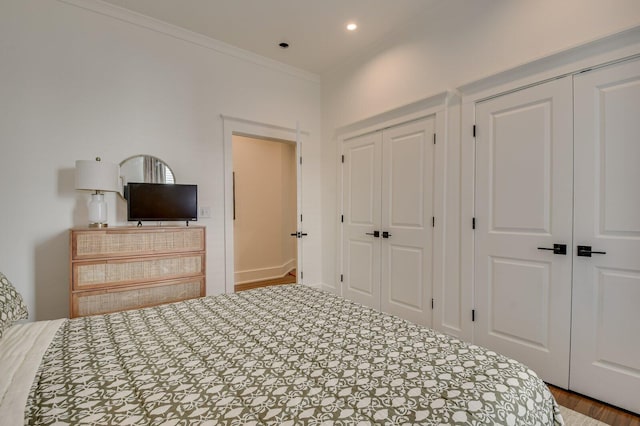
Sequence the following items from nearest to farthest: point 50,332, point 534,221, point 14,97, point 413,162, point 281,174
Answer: point 50,332, point 534,221, point 14,97, point 413,162, point 281,174

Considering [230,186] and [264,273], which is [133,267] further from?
[264,273]

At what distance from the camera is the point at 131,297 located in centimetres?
252

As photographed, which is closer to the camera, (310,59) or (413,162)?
(413,162)

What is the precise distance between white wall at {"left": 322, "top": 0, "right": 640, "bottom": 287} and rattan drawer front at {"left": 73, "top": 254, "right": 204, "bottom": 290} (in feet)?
6.40

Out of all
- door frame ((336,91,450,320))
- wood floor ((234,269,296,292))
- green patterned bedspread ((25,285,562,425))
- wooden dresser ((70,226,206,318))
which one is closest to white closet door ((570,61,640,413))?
door frame ((336,91,450,320))

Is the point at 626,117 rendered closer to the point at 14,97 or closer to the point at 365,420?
the point at 365,420

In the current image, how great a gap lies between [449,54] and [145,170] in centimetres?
305


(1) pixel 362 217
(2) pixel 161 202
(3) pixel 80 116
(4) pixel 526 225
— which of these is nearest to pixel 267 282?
(1) pixel 362 217

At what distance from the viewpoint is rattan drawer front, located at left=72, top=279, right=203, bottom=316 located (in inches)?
91.5

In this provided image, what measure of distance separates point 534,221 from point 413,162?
121cm

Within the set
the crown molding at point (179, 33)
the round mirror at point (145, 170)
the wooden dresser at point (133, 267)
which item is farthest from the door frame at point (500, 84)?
the round mirror at point (145, 170)

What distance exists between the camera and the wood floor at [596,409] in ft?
5.90

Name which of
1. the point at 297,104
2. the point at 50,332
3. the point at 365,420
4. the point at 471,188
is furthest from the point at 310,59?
the point at 365,420

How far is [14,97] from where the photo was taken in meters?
2.43
